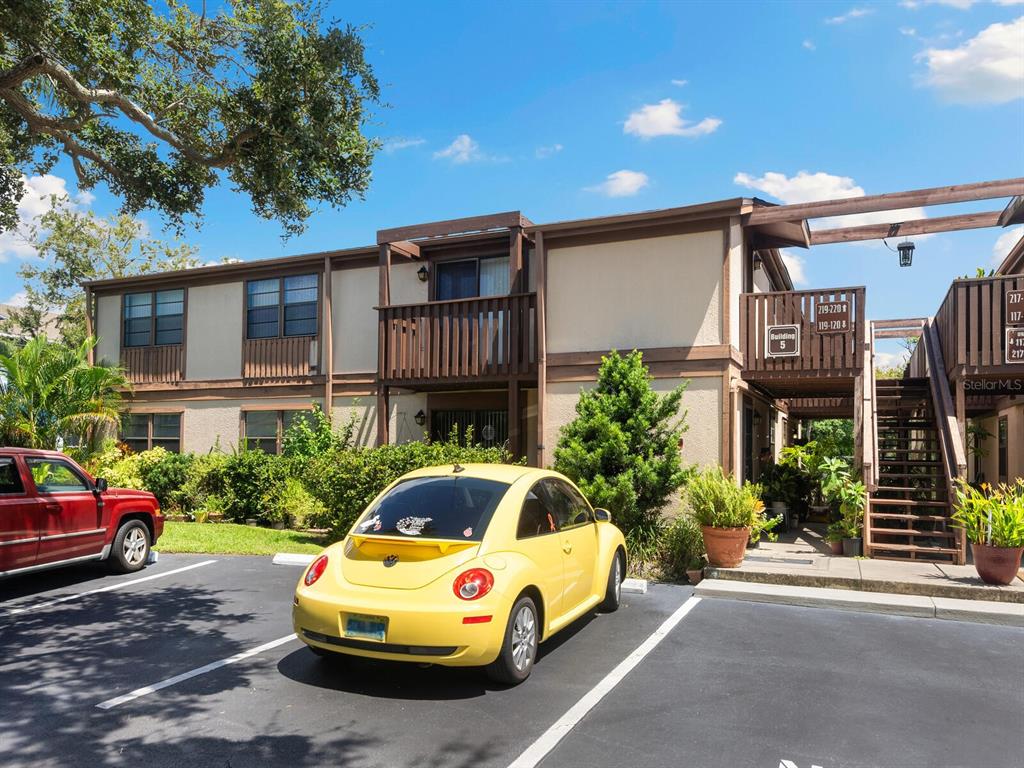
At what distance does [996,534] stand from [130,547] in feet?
35.1

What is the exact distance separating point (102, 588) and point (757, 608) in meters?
7.64

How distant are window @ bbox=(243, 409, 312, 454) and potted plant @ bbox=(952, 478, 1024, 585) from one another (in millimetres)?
12477

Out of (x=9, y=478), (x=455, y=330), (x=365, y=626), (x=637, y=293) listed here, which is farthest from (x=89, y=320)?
(x=365, y=626)

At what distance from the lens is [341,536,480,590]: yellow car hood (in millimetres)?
5500

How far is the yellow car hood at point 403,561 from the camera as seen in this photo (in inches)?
217

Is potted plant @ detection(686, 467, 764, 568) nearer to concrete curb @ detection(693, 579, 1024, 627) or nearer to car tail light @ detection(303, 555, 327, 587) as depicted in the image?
concrete curb @ detection(693, 579, 1024, 627)

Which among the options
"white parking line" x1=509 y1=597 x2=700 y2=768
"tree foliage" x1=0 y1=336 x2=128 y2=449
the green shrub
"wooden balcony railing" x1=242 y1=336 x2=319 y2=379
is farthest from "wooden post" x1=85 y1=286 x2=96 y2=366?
"white parking line" x1=509 y1=597 x2=700 y2=768

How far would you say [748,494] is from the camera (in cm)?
991

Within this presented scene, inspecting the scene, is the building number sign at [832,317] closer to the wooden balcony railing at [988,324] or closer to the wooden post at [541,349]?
the wooden balcony railing at [988,324]

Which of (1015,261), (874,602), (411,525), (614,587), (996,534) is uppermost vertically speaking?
(1015,261)

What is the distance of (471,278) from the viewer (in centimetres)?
1536

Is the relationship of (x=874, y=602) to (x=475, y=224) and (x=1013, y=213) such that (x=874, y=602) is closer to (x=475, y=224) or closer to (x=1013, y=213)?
(x=1013, y=213)

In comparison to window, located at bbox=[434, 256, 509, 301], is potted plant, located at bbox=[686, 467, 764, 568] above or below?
below

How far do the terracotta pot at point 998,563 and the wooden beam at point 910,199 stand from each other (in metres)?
5.33
